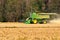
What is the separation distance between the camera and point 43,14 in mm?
2100

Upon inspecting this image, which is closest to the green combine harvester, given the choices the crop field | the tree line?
the tree line

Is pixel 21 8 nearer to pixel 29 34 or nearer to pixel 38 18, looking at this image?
pixel 38 18

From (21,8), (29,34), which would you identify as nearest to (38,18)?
(21,8)

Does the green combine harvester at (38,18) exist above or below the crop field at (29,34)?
below

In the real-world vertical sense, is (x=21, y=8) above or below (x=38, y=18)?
above

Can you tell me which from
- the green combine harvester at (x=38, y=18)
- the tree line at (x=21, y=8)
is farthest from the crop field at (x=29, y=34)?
the tree line at (x=21, y=8)

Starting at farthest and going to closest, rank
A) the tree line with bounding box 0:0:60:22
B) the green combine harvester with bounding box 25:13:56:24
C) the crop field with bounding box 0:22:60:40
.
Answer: the tree line with bounding box 0:0:60:22 < the green combine harvester with bounding box 25:13:56:24 < the crop field with bounding box 0:22:60:40

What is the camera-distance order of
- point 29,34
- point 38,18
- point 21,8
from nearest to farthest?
1. point 29,34
2. point 38,18
3. point 21,8

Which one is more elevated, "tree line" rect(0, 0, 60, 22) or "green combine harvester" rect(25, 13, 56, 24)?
"tree line" rect(0, 0, 60, 22)

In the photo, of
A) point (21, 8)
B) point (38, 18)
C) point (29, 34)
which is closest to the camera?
point (29, 34)

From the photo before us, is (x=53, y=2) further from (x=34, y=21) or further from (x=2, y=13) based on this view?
(x=2, y=13)

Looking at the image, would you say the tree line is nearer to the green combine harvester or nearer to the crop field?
the green combine harvester

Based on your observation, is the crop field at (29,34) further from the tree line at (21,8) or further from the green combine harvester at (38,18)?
the tree line at (21,8)

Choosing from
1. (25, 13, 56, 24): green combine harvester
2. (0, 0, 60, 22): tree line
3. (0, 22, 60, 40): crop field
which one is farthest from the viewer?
(0, 0, 60, 22): tree line
